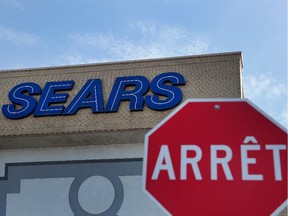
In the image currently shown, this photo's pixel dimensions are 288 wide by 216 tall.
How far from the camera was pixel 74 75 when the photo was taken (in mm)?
18266

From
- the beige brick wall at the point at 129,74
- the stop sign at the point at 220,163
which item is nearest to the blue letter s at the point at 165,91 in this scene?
the beige brick wall at the point at 129,74

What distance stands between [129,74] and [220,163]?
14.9 meters

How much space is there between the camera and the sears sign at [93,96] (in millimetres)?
16906

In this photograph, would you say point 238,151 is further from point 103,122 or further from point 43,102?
point 43,102

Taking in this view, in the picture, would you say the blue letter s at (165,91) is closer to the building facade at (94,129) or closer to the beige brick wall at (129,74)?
the building facade at (94,129)

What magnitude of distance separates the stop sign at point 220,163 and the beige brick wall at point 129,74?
13.2 metres

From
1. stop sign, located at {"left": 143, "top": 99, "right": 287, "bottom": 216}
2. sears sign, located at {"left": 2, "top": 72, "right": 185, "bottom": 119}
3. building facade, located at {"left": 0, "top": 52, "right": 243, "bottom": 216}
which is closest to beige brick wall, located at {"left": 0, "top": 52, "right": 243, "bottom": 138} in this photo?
building facade, located at {"left": 0, "top": 52, "right": 243, "bottom": 216}

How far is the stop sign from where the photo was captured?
2.86 m

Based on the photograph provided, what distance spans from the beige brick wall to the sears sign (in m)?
0.20

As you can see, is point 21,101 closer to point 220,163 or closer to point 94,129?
point 94,129

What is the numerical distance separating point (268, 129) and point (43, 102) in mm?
15523

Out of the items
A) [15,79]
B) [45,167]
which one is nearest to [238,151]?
[45,167]

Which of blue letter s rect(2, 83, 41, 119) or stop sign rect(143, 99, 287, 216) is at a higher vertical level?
blue letter s rect(2, 83, 41, 119)

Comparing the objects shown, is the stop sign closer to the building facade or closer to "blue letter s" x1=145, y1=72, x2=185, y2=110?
the building facade
